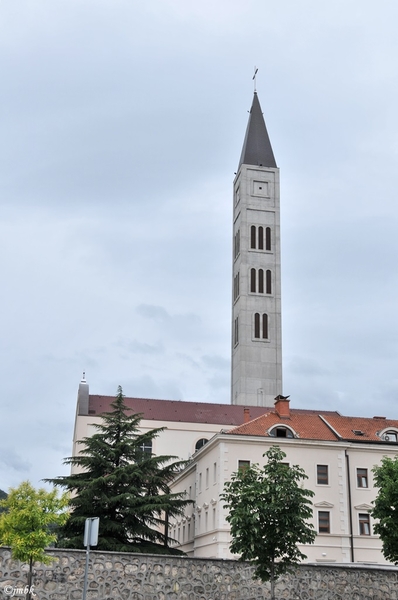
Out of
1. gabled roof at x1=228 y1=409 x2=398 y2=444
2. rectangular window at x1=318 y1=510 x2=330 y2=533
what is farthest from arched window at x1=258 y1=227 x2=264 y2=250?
rectangular window at x1=318 y1=510 x2=330 y2=533

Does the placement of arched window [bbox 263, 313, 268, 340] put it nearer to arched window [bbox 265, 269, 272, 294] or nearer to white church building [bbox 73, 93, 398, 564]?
white church building [bbox 73, 93, 398, 564]

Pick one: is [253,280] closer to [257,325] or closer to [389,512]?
[257,325]

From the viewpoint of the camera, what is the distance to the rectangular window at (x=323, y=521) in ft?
142

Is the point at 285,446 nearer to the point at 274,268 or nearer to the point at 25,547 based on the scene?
the point at 25,547

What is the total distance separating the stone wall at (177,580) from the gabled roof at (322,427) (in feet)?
60.5

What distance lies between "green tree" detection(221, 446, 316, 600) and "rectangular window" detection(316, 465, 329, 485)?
18.6m

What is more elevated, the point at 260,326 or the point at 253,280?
the point at 253,280

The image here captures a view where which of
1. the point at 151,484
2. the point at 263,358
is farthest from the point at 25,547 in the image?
the point at 263,358

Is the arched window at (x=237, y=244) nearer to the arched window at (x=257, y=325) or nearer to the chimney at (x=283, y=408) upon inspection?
the arched window at (x=257, y=325)

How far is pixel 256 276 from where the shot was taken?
313 feet

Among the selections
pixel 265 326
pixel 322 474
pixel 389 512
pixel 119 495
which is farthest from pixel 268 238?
pixel 389 512

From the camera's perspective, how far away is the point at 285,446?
4450cm

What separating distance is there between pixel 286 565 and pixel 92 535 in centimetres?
840

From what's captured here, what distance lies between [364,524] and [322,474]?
369 cm
